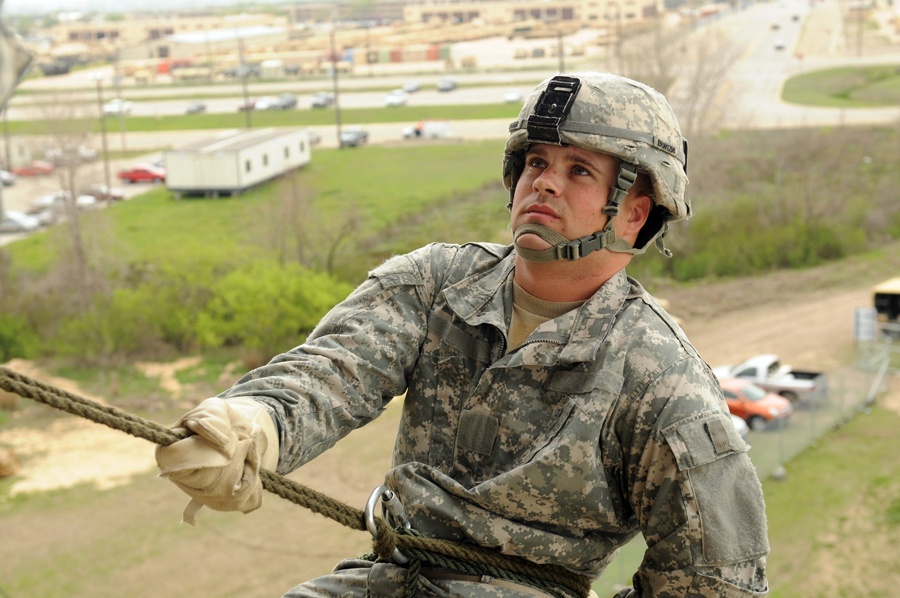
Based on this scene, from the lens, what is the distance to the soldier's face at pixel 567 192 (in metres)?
3.53

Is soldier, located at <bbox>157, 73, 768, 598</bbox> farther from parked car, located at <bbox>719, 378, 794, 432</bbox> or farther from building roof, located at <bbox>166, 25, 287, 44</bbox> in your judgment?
building roof, located at <bbox>166, 25, 287, 44</bbox>

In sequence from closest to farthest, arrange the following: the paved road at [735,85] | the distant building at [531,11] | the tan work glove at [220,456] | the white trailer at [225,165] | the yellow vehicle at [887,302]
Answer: the tan work glove at [220,456] → the yellow vehicle at [887,302] → the white trailer at [225,165] → the paved road at [735,85] → the distant building at [531,11]

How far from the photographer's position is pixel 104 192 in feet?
141

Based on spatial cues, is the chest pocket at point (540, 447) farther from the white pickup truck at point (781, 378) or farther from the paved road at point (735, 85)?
the paved road at point (735, 85)

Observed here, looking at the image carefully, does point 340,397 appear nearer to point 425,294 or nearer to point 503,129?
point 425,294

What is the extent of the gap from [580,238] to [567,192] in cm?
15

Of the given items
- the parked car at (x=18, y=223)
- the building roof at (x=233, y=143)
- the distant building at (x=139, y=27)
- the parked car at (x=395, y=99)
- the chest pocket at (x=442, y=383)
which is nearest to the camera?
the chest pocket at (x=442, y=383)

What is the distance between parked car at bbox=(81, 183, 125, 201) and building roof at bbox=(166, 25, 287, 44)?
36.6 m

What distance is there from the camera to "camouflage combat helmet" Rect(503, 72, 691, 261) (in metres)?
3.50

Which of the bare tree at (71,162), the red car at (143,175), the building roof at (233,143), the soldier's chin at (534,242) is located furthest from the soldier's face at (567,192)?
the red car at (143,175)

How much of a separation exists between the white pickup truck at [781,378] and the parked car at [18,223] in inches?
1020

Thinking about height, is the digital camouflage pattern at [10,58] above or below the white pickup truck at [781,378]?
above

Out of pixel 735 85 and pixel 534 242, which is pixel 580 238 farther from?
pixel 735 85

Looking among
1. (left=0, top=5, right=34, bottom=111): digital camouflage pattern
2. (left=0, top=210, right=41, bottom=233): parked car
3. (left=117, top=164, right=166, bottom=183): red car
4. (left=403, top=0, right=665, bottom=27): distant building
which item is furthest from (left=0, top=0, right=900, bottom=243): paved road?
(left=0, top=5, right=34, bottom=111): digital camouflage pattern
